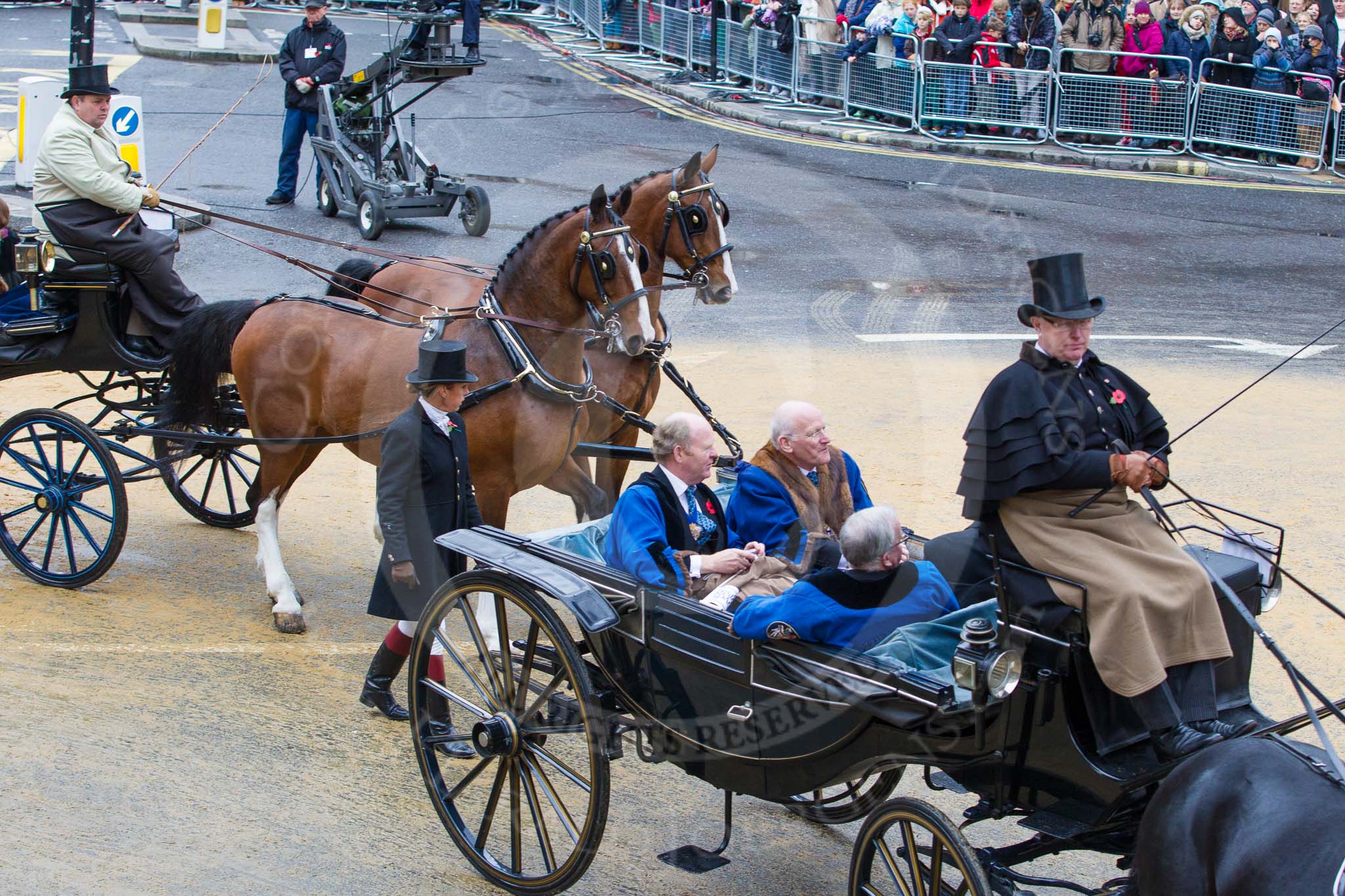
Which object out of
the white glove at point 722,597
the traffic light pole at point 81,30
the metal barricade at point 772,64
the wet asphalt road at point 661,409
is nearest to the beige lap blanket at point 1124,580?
the white glove at point 722,597

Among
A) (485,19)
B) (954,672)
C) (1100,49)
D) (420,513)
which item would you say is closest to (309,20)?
(1100,49)

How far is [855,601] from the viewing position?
4.17 m

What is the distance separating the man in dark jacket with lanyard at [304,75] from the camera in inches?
575

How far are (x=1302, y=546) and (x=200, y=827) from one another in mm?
5569

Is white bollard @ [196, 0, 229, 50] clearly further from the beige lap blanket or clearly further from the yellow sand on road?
the beige lap blanket

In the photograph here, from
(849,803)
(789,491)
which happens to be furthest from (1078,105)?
(849,803)

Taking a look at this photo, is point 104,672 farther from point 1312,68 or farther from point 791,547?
point 1312,68

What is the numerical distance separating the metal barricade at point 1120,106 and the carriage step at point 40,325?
14279 millimetres

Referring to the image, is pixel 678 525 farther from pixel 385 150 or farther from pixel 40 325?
pixel 385 150

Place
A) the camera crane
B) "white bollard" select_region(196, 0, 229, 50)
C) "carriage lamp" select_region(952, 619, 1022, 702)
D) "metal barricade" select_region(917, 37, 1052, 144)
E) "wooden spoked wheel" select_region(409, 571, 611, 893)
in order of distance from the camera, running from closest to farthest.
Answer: "carriage lamp" select_region(952, 619, 1022, 702), "wooden spoked wheel" select_region(409, 571, 611, 893), the camera crane, "metal barricade" select_region(917, 37, 1052, 144), "white bollard" select_region(196, 0, 229, 50)

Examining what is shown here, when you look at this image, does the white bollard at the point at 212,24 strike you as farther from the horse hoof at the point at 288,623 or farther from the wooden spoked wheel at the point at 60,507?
the horse hoof at the point at 288,623

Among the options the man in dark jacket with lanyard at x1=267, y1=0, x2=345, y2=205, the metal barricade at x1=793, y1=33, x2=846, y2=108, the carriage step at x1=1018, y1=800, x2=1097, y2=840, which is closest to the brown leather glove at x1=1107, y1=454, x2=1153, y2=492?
the carriage step at x1=1018, y1=800, x2=1097, y2=840

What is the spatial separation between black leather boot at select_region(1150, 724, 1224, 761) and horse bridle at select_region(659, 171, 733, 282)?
4.39 m

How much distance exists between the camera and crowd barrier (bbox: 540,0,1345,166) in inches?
697
